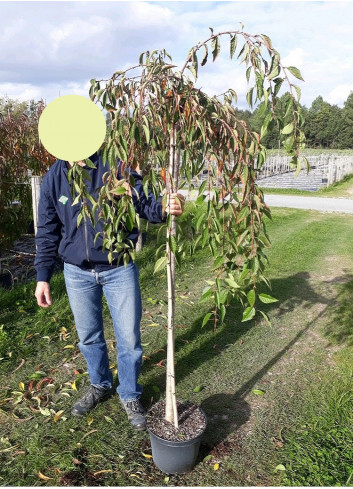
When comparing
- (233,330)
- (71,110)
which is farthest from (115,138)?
(233,330)

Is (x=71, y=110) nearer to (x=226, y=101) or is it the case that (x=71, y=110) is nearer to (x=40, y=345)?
(x=226, y=101)

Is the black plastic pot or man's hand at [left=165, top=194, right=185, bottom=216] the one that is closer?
man's hand at [left=165, top=194, right=185, bottom=216]

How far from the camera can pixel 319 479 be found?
7.86ft

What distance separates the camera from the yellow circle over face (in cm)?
185

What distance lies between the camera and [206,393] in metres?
3.25

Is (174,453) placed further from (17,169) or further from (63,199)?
(17,169)

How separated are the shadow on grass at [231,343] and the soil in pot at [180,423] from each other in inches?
9.5

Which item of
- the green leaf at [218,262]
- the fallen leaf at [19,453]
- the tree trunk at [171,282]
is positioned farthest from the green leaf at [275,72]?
the fallen leaf at [19,453]

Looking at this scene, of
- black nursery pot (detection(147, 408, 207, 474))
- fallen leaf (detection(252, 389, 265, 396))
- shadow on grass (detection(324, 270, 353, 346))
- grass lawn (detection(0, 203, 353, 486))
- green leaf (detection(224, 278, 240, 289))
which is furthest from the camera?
shadow on grass (detection(324, 270, 353, 346))

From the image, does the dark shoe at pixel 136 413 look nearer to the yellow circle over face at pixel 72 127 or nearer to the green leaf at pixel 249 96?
the yellow circle over face at pixel 72 127

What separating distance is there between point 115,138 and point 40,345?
2.63 meters

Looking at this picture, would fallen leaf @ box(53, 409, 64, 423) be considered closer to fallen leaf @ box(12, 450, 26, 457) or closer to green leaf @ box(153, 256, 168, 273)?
fallen leaf @ box(12, 450, 26, 457)

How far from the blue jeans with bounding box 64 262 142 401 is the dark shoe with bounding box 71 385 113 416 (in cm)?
18

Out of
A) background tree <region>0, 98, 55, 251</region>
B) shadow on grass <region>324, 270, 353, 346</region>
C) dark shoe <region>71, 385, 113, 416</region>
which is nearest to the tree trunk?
dark shoe <region>71, 385, 113, 416</region>
